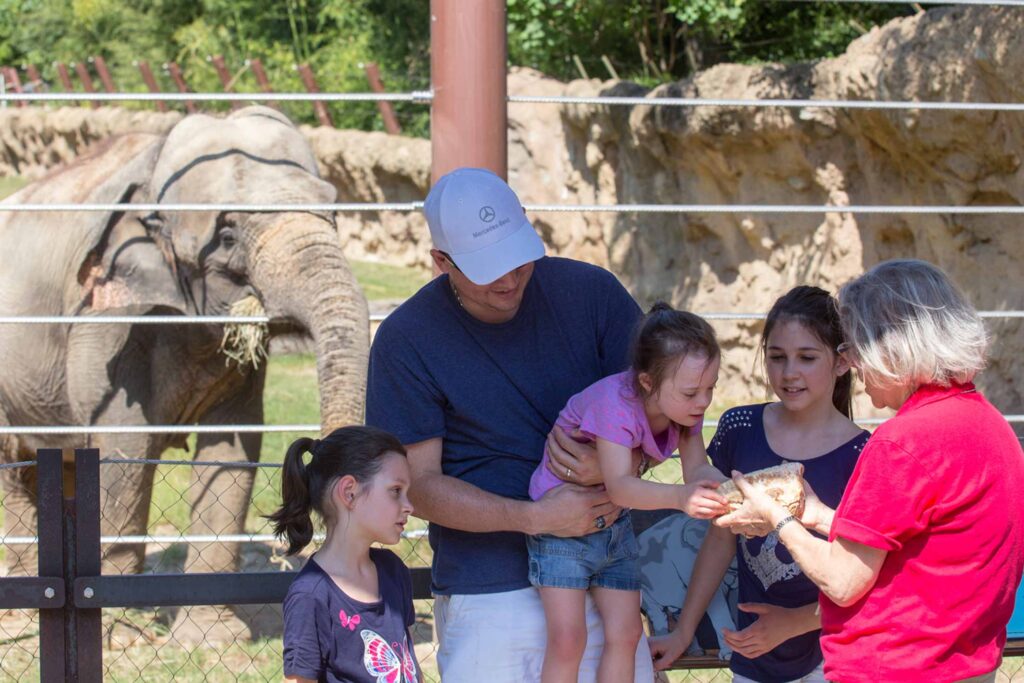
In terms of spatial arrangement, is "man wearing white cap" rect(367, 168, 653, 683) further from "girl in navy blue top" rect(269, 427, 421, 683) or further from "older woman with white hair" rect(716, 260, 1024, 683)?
"older woman with white hair" rect(716, 260, 1024, 683)

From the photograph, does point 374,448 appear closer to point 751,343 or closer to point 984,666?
point 984,666

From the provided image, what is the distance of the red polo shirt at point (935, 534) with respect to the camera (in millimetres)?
2066

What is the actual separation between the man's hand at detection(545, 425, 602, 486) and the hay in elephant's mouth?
2923 mm

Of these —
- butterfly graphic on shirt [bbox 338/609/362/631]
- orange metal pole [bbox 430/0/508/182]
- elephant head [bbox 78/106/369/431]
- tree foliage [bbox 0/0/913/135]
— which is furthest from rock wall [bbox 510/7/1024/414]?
butterfly graphic on shirt [bbox 338/609/362/631]

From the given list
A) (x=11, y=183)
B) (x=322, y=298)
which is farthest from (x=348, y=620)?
(x=11, y=183)

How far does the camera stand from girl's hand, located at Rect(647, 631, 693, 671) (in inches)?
107

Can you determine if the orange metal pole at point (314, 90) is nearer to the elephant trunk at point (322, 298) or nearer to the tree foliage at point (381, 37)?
the tree foliage at point (381, 37)

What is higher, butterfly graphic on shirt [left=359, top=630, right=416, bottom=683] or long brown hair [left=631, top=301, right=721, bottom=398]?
long brown hair [left=631, top=301, right=721, bottom=398]

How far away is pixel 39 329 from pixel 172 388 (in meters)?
0.71

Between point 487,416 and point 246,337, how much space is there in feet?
9.63

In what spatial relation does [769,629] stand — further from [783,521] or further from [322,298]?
[322,298]

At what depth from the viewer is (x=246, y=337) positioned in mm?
5305

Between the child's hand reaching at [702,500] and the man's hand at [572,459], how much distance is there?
0.21m

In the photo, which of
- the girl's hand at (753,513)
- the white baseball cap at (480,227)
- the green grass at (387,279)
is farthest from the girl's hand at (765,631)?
the green grass at (387,279)
